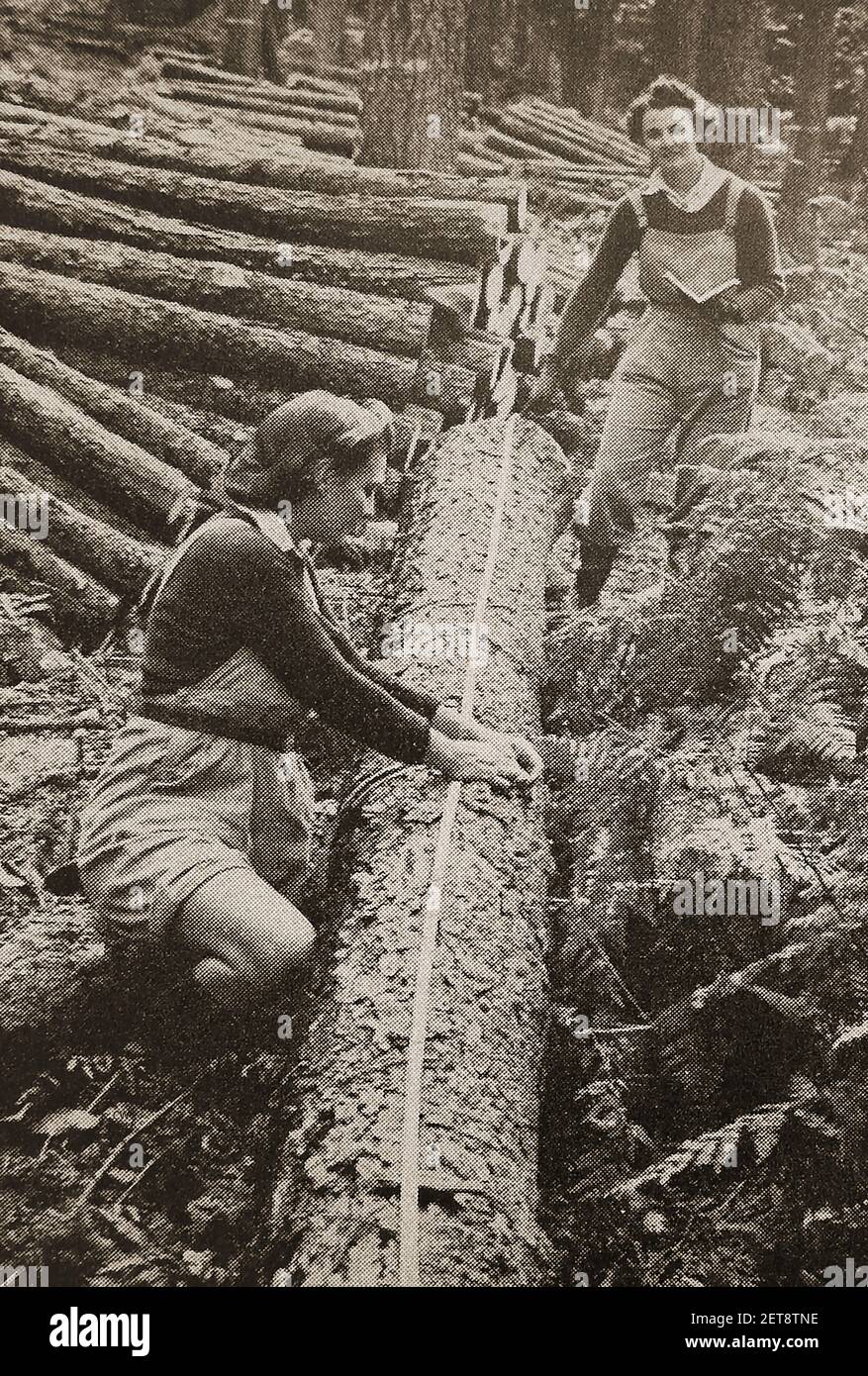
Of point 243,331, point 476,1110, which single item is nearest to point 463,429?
point 243,331

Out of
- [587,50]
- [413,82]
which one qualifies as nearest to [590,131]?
[587,50]

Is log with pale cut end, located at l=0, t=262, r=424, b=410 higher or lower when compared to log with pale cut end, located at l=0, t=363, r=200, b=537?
higher

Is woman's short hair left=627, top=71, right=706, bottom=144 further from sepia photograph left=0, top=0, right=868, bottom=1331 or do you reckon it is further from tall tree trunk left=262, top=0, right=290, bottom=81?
tall tree trunk left=262, top=0, right=290, bottom=81

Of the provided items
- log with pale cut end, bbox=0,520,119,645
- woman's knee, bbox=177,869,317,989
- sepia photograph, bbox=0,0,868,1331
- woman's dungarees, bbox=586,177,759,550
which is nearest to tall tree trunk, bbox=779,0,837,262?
sepia photograph, bbox=0,0,868,1331

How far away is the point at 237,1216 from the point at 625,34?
8.86ft

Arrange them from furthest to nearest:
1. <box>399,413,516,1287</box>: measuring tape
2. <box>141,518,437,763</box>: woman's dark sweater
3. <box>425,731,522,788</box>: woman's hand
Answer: <box>425,731,522,788</box>: woman's hand → <box>141,518,437,763</box>: woman's dark sweater → <box>399,413,516,1287</box>: measuring tape

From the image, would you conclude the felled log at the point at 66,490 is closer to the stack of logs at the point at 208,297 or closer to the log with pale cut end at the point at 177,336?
the stack of logs at the point at 208,297

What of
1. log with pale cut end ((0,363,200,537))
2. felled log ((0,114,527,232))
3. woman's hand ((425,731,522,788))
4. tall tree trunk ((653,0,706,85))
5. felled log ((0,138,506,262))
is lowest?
woman's hand ((425,731,522,788))

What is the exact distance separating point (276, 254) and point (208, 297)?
0.19 meters

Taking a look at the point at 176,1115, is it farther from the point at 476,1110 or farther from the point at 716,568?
the point at 716,568

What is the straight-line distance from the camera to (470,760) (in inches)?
90.2

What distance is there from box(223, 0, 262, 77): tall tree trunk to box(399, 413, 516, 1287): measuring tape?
125cm

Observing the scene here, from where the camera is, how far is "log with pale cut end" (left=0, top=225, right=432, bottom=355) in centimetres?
253

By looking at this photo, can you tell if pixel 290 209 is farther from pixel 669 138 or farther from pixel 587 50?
pixel 669 138
